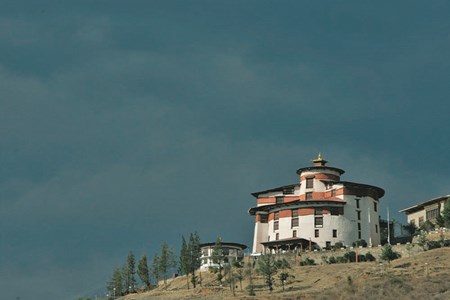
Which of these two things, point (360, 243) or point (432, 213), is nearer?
point (360, 243)

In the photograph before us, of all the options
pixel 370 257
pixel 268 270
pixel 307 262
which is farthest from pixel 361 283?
pixel 307 262

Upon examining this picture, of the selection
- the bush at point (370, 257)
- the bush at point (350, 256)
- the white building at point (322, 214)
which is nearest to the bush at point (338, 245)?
the white building at point (322, 214)

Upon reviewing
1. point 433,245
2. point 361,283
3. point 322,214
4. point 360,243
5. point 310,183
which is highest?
point 310,183

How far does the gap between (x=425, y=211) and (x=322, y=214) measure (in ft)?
66.8

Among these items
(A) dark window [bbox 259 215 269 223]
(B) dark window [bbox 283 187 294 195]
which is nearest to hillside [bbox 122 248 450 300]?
(A) dark window [bbox 259 215 269 223]

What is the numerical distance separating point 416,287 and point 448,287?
321 centimetres

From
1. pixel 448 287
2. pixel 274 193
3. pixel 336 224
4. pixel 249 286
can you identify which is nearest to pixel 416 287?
pixel 448 287

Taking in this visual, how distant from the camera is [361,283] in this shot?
93.6m

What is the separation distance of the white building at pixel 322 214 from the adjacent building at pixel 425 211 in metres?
8.41

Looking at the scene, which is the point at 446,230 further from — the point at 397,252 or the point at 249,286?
the point at 249,286

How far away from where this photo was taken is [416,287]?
293ft

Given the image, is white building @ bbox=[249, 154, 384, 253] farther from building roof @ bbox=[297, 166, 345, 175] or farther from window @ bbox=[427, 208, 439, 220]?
window @ bbox=[427, 208, 439, 220]

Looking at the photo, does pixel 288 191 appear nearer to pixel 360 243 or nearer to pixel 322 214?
pixel 322 214

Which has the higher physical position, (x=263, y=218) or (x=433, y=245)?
(x=263, y=218)
